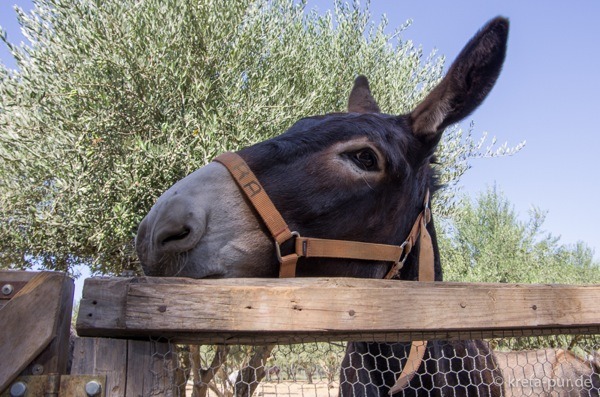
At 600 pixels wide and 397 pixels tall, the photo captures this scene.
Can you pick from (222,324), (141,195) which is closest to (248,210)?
(222,324)

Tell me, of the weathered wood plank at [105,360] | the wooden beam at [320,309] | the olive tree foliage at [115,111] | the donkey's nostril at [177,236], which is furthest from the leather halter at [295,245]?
the olive tree foliage at [115,111]

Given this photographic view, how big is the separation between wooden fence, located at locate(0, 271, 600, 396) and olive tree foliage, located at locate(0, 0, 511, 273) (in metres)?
6.31

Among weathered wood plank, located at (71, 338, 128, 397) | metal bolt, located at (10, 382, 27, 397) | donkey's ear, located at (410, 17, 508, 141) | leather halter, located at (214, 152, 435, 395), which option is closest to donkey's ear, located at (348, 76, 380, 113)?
donkey's ear, located at (410, 17, 508, 141)

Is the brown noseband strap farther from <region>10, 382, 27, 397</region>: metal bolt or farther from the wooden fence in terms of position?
<region>10, 382, 27, 397</region>: metal bolt

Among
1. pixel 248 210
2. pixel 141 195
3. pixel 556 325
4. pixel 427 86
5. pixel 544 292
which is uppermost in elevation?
pixel 427 86

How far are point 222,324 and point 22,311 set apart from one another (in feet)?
1.72

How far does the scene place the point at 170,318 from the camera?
136 cm

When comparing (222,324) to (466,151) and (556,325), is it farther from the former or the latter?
(466,151)

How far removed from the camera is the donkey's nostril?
2117 millimetres

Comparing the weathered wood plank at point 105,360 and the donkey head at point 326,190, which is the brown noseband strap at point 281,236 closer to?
the donkey head at point 326,190

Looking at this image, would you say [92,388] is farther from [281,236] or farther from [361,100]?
[361,100]

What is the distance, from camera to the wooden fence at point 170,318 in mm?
1318

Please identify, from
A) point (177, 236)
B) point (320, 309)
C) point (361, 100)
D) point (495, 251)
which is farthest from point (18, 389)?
point (495, 251)

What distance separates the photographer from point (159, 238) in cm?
211
